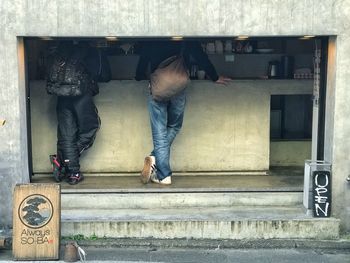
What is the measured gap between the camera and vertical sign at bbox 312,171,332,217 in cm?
721

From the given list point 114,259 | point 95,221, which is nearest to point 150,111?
point 95,221

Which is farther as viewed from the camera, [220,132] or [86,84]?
[220,132]

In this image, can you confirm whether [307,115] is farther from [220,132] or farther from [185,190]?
[185,190]

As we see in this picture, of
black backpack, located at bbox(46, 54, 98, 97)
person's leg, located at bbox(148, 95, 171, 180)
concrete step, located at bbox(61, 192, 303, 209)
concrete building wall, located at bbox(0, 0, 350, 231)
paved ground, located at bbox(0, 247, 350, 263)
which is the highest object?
concrete building wall, located at bbox(0, 0, 350, 231)

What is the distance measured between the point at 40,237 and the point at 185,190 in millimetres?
2297

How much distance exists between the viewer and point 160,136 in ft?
26.6

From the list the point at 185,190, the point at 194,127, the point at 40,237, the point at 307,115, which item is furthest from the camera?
the point at 307,115

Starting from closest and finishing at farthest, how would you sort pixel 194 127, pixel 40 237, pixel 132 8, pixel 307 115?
1. pixel 40 237
2. pixel 132 8
3. pixel 194 127
4. pixel 307 115

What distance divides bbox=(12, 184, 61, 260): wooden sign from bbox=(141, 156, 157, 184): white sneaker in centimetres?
193

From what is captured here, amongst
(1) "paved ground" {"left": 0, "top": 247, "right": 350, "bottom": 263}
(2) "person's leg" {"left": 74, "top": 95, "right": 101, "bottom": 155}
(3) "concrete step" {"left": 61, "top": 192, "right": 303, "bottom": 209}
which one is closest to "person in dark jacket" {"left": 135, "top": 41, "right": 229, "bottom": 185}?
(3) "concrete step" {"left": 61, "top": 192, "right": 303, "bottom": 209}

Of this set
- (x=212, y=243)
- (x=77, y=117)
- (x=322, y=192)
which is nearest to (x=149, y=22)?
(x=77, y=117)

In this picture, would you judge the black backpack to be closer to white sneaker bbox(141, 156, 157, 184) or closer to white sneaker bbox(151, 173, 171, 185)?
white sneaker bbox(141, 156, 157, 184)

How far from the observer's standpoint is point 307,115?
9648 millimetres

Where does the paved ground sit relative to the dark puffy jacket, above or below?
below
